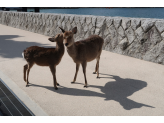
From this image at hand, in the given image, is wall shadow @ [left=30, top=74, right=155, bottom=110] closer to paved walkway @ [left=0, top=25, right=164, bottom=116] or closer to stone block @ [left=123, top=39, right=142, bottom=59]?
paved walkway @ [left=0, top=25, right=164, bottom=116]

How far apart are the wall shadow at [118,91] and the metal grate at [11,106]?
76cm

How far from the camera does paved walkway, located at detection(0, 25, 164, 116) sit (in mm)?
3031

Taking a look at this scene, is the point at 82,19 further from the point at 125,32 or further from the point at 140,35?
the point at 140,35

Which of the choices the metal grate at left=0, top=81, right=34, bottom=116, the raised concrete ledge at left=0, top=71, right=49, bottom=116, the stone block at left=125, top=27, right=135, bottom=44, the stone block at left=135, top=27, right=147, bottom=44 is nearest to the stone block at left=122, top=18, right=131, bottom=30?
the stone block at left=125, top=27, right=135, bottom=44

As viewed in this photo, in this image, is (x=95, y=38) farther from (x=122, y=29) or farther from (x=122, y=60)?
(x=122, y=29)

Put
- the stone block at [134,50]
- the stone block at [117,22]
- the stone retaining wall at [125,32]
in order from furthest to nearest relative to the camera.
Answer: the stone block at [117,22]
the stone block at [134,50]
the stone retaining wall at [125,32]

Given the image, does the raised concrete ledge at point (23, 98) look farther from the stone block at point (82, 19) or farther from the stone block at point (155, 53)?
the stone block at point (82, 19)

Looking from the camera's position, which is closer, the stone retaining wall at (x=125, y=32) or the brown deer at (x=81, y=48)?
the brown deer at (x=81, y=48)

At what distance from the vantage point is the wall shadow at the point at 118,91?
10.7 ft

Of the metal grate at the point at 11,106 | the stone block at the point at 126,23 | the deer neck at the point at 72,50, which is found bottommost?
the metal grate at the point at 11,106

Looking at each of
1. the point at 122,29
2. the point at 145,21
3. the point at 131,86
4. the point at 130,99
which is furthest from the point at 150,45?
the point at 130,99

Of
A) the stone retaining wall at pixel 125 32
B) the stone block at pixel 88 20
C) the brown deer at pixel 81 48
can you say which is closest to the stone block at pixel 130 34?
the stone retaining wall at pixel 125 32

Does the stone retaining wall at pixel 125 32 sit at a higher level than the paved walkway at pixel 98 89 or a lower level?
higher

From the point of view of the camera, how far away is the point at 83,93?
3.64 meters
